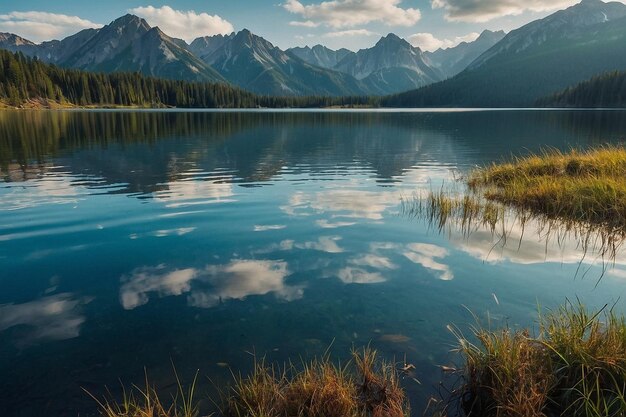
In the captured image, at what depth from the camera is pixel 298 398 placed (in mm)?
5816

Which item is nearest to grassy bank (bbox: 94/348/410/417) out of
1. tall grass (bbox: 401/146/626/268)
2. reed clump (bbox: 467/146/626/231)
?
tall grass (bbox: 401/146/626/268)

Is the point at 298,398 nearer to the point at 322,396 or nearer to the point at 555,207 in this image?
the point at 322,396

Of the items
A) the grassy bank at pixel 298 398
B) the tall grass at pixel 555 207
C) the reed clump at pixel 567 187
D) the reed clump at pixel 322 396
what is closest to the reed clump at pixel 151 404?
the grassy bank at pixel 298 398

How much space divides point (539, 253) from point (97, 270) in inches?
547

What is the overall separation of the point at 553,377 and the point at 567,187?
52.2ft

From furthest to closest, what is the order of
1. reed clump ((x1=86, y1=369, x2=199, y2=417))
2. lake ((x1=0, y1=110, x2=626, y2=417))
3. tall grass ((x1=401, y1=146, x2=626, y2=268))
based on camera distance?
1. tall grass ((x1=401, y1=146, x2=626, y2=268))
2. lake ((x1=0, y1=110, x2=626, y2=417))
3. reed clump ((x1=86, y1=369, x2=199, y2=417))

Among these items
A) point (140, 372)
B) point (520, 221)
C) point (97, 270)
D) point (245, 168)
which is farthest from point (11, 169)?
point (520, 221)

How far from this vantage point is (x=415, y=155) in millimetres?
44844

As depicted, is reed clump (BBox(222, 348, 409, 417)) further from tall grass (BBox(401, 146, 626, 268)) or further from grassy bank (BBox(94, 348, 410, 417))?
tall grass (BBox(401, 146, 626, 268))

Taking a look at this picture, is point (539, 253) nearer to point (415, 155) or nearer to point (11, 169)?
point (415, 155)

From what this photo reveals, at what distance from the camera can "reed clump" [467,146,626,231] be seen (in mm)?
16578

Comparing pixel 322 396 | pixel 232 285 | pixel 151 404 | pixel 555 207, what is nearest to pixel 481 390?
pixel 322 396

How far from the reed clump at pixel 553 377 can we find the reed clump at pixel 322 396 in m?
1.23

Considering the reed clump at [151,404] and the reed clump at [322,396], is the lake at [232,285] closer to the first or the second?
the reed clump at [151,404]
